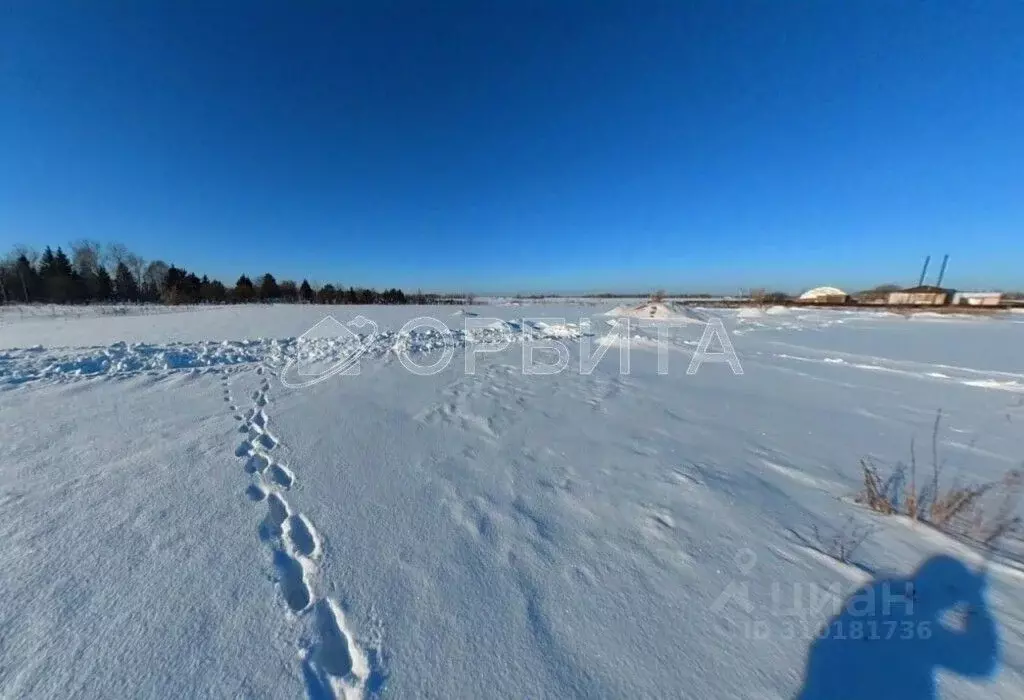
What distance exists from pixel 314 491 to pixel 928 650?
3.64 meters

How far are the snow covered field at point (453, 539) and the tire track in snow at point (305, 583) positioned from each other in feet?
0.04

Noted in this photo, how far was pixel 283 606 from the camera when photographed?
1884mm

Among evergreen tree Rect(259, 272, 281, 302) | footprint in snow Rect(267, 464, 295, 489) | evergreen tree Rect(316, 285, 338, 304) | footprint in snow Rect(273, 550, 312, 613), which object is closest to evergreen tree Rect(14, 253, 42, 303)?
evergreen tree Rect(259, 272, 281, 302)

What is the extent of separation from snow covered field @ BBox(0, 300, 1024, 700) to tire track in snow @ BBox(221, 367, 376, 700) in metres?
0.01

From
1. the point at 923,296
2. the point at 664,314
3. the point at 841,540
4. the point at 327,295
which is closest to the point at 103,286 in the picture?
the point at 327,295

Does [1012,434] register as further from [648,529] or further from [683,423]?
[648,529]

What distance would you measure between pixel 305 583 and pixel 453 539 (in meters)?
0.84

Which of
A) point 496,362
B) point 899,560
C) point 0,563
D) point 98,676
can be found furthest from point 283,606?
point 496,362

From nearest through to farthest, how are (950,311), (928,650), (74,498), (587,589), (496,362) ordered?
(928,650) → (587,589) → (74,498) → (496,362) → (950,311)

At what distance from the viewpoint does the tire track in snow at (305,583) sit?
5.07ft

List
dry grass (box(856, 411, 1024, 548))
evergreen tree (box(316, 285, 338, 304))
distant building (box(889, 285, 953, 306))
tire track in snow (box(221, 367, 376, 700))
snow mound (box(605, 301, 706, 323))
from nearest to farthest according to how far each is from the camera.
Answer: tire track in snow (box(221, 367, 376, 700)), dry grass (box(856, 411, 1024, 548)), snow mound (box(605, 301, 706, 323)), distant building (box(889, 285, 953, 306)), evergreen tree (box(316, 285, 338, 304))

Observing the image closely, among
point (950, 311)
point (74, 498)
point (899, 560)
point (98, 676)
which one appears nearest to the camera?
point (98, 676)

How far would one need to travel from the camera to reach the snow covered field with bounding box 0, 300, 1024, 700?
1.59 meters

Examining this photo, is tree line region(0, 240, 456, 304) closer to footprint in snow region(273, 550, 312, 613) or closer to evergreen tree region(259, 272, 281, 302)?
evergreen tree region(259, 272, 281, 302)
